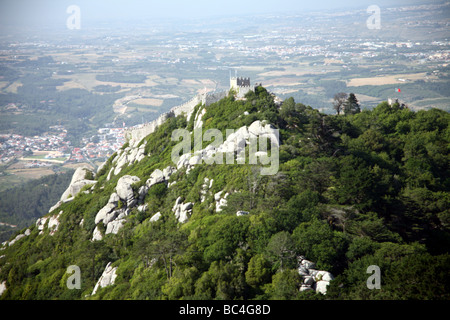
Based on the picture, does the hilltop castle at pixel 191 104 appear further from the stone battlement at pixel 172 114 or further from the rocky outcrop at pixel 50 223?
the rocky outcrop at pixel 50 223

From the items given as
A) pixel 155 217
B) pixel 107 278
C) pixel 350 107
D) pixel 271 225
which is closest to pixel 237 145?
pixel 155 217

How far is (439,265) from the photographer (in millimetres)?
19219

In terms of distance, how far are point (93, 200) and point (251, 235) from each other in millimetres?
29514

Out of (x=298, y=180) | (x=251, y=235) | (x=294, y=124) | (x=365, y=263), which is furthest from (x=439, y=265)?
(x=294, y=124)

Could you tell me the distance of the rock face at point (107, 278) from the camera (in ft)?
101

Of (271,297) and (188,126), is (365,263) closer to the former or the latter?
(271,297)

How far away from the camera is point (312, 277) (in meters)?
21.2

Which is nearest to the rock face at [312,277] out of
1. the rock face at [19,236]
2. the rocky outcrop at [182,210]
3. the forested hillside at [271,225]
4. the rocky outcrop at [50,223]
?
the forested hillside at [271,225]

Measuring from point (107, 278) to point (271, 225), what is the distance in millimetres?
15173

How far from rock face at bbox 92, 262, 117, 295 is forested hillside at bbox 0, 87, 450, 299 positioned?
24.6 inches

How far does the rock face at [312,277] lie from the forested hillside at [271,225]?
16.4 inches

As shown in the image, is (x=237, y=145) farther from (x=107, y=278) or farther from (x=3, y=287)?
(x=3, y=287)

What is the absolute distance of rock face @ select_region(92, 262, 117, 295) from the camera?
101 feet

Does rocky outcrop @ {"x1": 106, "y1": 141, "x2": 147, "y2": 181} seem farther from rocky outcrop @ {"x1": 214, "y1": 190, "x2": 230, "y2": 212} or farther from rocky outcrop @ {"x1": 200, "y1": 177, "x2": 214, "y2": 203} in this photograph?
rocky outcrop @ {"x1": 214, "y1": 190, "x2": 230, "y2": 212}
